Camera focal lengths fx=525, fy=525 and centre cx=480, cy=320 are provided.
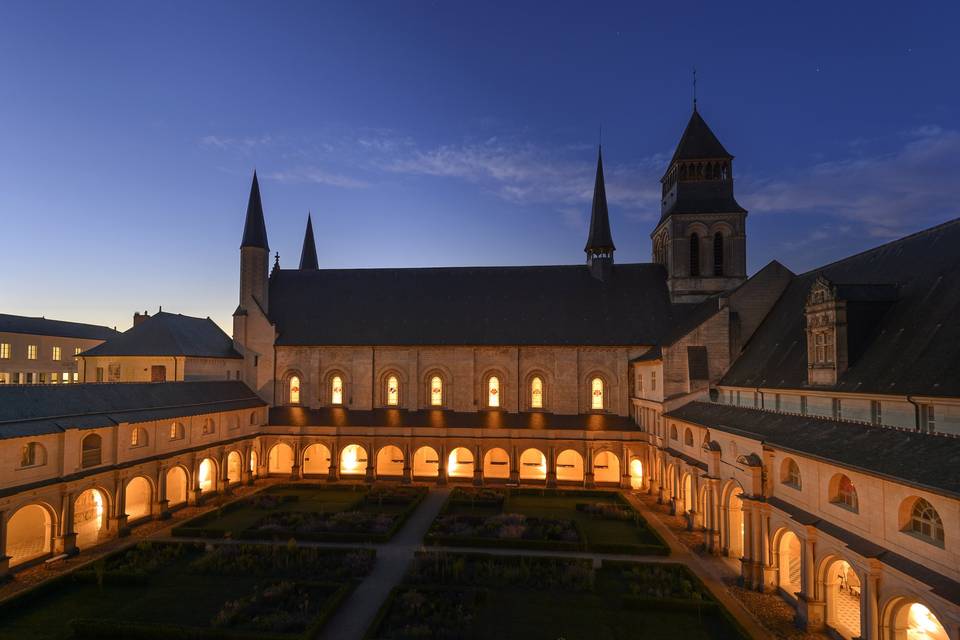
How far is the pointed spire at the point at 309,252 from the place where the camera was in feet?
223

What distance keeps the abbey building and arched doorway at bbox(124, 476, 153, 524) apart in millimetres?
190

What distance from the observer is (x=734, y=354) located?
38.0 m

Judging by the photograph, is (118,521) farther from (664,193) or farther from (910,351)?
(664,193)

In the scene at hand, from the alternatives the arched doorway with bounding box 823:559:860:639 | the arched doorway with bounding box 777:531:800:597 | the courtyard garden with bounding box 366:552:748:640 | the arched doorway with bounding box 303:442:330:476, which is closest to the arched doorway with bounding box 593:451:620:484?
the courtyard garden with bounding box 366:552:748:640

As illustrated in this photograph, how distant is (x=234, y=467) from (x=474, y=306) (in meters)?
25.7

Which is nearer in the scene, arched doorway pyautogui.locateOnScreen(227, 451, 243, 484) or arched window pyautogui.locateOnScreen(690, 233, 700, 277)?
arched doorway pyautogui.locateOnScreen(227, 451, 243, 484)

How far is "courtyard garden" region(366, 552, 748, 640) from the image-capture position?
20609 mm

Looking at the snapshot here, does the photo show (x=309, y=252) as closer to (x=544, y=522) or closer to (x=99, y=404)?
(x=99, y=404)

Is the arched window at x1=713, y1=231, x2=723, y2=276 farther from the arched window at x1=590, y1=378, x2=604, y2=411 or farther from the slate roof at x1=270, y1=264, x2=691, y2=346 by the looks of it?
the arched window at x1=590, y1=378, x2=604, y2=411

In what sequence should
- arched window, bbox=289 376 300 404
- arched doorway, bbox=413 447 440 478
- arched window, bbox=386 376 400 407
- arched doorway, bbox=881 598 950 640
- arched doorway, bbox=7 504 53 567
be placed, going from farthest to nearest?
arched window, bbox=289 376 300 404, arched window, bbox=386 376 400 407, arched doorway, bbox=413 447 440 478, arched doorway, bbox=7 504 53 567, arched doorway, bbox=881 598 950 640

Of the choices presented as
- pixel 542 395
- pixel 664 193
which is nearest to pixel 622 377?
pixel 542 395

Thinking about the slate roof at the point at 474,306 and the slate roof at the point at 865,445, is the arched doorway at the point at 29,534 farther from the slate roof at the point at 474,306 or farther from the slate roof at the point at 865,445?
the slate roof at the point at 865,445

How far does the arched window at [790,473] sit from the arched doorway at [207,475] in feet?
129

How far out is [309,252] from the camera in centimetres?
6844
